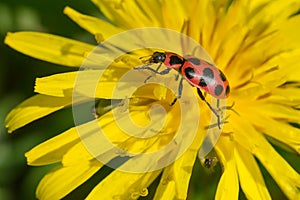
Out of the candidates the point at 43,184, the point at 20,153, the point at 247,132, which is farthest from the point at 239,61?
the point at 20,153

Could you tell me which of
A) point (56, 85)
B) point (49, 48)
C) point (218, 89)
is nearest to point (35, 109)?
point (56, 85)

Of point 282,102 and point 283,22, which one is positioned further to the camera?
point 283,22

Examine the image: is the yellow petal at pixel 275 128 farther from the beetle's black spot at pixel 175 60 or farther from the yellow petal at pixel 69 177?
the yellow petal at pixel 69 177

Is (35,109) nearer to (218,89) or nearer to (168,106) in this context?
(168,106)

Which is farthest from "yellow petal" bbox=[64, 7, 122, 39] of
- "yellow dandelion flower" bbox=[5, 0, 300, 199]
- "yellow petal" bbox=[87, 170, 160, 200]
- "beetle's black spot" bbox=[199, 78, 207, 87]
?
"yellow petal" bbox=[87, 170, 160, 200]

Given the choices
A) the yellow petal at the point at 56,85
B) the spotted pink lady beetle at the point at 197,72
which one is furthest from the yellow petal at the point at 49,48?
the spotted pink lady beetle at the point at 197,72

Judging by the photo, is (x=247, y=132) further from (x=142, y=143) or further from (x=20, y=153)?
(x=20, y=153)

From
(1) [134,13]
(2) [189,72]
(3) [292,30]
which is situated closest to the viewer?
(2) [189,72]
